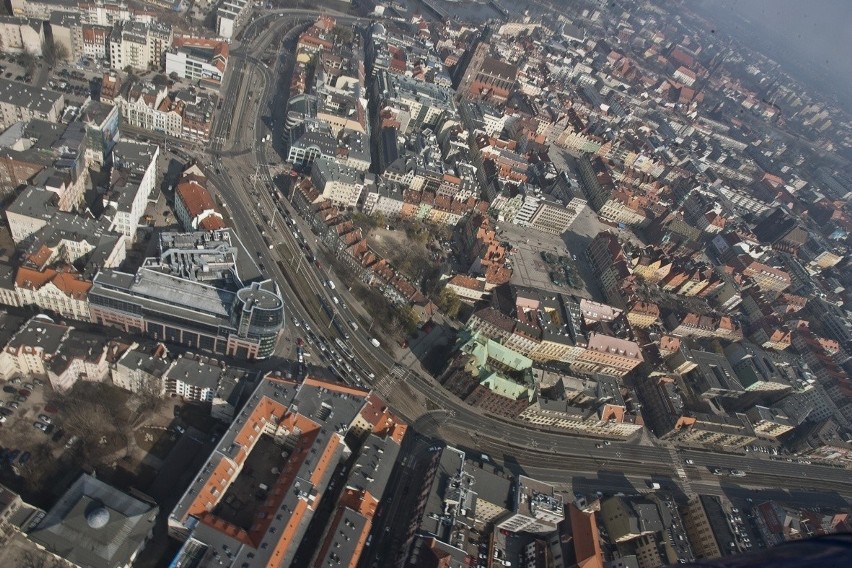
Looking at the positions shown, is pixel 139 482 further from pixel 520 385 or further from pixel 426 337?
pixel 520 385

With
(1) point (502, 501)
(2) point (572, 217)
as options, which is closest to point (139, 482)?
(1) point (502, 501)

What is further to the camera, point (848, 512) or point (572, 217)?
point (572, 217)

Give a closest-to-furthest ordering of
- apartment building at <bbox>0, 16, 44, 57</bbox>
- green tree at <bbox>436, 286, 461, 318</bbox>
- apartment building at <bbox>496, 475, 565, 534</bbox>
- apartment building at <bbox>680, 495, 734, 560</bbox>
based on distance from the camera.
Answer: apartment building at <bbox>496, 475, 565, 534</bbox> < apartment building at <bbox>680, 495, 734, 560</bbox> < green tree at <bbox>436, 286, 461, 318</bbox> < apartment building at <bbox>0, 16, 44, 57</bbox>

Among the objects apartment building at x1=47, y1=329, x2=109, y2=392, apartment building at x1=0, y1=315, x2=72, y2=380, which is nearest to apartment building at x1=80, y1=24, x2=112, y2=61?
apartment building at x1=0, y1=315, x2=72, y2=380

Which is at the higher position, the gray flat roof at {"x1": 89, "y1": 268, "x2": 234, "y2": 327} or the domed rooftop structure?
the gray flat roof at {"x1": 89, "y1": 268, "x2": 234, "y2": 327}

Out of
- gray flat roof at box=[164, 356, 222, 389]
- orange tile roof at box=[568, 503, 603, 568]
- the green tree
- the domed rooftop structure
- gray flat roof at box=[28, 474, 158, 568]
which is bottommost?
gray flat roof at box=[28, 474, 158, 568]

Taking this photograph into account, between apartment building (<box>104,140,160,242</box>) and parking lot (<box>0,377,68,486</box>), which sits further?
apartment building (<box>104,140,160,242</box>)

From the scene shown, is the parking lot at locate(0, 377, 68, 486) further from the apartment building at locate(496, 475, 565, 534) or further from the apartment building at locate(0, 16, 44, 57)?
the apartment building at locate(0, 16, 44, 57)
